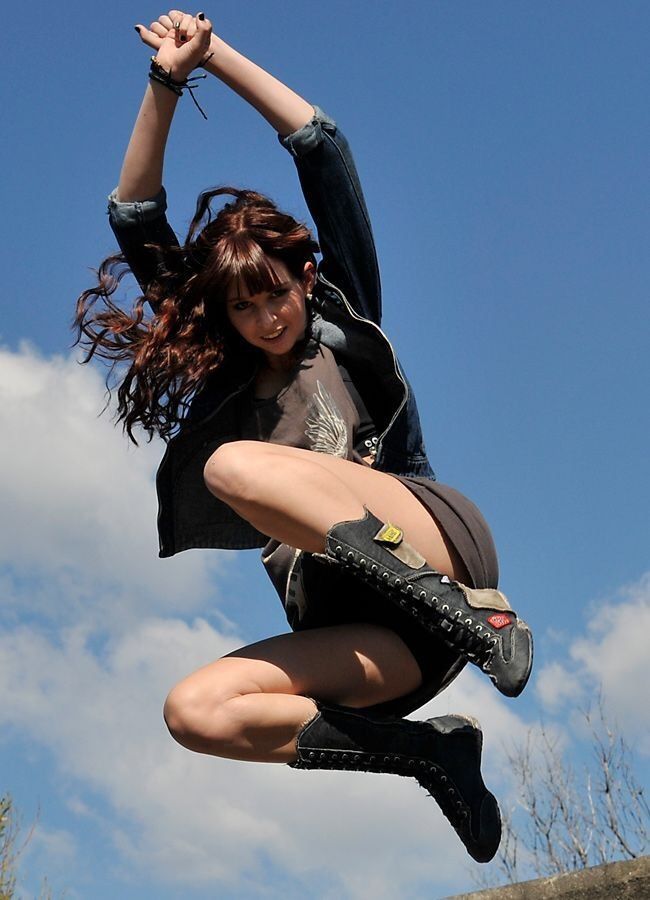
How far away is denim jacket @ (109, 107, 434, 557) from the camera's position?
3.12 m

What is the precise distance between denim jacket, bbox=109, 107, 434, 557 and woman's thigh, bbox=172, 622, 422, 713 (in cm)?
48

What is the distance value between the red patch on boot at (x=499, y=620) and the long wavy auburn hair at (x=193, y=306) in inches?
40.2

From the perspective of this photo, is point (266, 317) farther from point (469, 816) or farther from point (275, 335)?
point (469, 816)

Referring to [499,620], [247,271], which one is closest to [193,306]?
[247,271]

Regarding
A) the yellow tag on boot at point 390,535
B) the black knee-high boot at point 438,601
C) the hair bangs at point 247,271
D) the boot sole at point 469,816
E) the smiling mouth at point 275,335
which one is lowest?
the boot sole at point 469,816

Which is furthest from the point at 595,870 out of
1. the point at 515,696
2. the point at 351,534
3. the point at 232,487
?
the point at 232,487

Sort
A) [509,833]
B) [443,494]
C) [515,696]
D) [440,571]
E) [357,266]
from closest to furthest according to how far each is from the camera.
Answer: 1. [515,696]
2. [440,571]
3. [443,494]
4. [357,266]
5. [509,833]

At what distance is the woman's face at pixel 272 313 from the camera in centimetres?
300

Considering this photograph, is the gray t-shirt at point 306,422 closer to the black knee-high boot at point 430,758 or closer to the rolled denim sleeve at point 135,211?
the black knee-high boot at point 430,758

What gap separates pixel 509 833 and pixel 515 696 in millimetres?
13172

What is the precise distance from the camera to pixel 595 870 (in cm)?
265

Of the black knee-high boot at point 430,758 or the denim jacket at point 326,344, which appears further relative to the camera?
the denim jacket at point 326,344

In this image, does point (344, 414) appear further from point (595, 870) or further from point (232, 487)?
point (595, 870)

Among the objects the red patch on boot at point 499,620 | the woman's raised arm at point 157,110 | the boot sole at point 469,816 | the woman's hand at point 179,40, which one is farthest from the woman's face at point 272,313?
the boot sole at point 469,816
